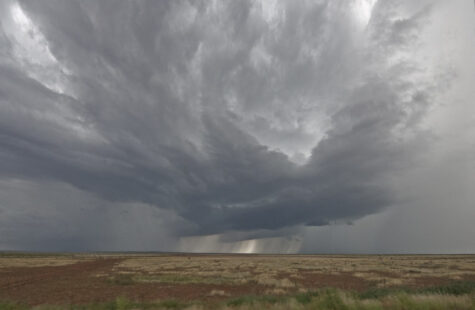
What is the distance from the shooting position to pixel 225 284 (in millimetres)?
31719

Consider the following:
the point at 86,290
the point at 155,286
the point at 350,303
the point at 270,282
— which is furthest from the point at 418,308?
the point at 86,290

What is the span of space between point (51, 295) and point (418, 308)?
2668 centimetres

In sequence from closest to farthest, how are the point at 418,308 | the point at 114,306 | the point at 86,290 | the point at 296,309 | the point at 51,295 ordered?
the point at 418,308 < the point at 296,309 < the point at 114,306 < the point at 51,295 < the point at 86,290

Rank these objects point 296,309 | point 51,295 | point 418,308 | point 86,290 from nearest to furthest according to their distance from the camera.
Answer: point 418,308, point 296,309, point 51,295, point 86,290

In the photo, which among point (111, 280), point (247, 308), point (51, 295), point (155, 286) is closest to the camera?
point (247, 308)

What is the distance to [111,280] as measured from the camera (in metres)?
35.1

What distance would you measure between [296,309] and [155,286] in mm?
20983

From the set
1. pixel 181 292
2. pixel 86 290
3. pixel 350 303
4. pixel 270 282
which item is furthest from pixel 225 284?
pixel 350 303

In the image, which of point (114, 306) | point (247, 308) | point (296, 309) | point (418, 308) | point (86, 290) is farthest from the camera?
point (86, 290)

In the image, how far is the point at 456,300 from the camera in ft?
44.3

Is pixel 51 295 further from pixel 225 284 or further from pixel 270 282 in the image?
pixel 270 282

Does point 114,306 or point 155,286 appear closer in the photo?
point 114,306

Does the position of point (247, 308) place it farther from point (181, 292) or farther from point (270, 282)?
point (270, 282)

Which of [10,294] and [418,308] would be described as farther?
[10,294]
